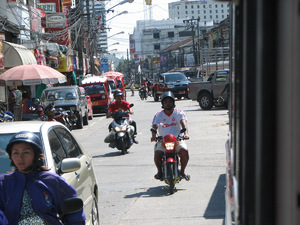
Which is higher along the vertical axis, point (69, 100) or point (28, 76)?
point (28, 76)

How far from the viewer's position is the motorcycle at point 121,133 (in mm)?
15266

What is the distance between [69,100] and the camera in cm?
2534

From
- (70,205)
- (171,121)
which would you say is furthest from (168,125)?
(70,205)

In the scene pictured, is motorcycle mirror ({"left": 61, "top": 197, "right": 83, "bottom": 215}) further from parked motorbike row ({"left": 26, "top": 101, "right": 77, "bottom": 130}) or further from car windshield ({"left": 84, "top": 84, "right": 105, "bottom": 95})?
car windshield ({"left": 84, "top": 84, "right": 105, "bottom": 95})

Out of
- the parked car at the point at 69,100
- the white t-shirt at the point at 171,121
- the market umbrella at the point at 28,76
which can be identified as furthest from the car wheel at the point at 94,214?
the parked car at the point at 69,100

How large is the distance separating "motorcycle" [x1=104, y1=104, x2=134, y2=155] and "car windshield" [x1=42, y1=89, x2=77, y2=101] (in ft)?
33.8

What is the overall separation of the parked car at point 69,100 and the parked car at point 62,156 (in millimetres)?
18028

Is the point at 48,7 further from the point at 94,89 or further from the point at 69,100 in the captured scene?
the point at 69,100

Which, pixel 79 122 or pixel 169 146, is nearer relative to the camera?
pixel 169 146

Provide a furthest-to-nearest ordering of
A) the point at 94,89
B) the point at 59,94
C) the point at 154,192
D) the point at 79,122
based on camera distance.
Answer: the point at 94,89 < the point at 59,94 < the point at 79,122 < the point at 154,192

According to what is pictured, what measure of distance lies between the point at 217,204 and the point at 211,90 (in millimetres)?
21122

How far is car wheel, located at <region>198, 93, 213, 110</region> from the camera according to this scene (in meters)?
29.5

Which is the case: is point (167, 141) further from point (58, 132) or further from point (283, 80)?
point (283, 80)

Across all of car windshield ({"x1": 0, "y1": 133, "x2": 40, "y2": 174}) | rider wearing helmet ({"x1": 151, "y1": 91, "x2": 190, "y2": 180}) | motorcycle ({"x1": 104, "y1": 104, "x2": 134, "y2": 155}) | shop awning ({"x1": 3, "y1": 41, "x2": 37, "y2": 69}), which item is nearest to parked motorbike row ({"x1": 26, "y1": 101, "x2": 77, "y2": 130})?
motorcycle ({"x1": 104, "y1": 104, "x2": 134, "y2": 155})
